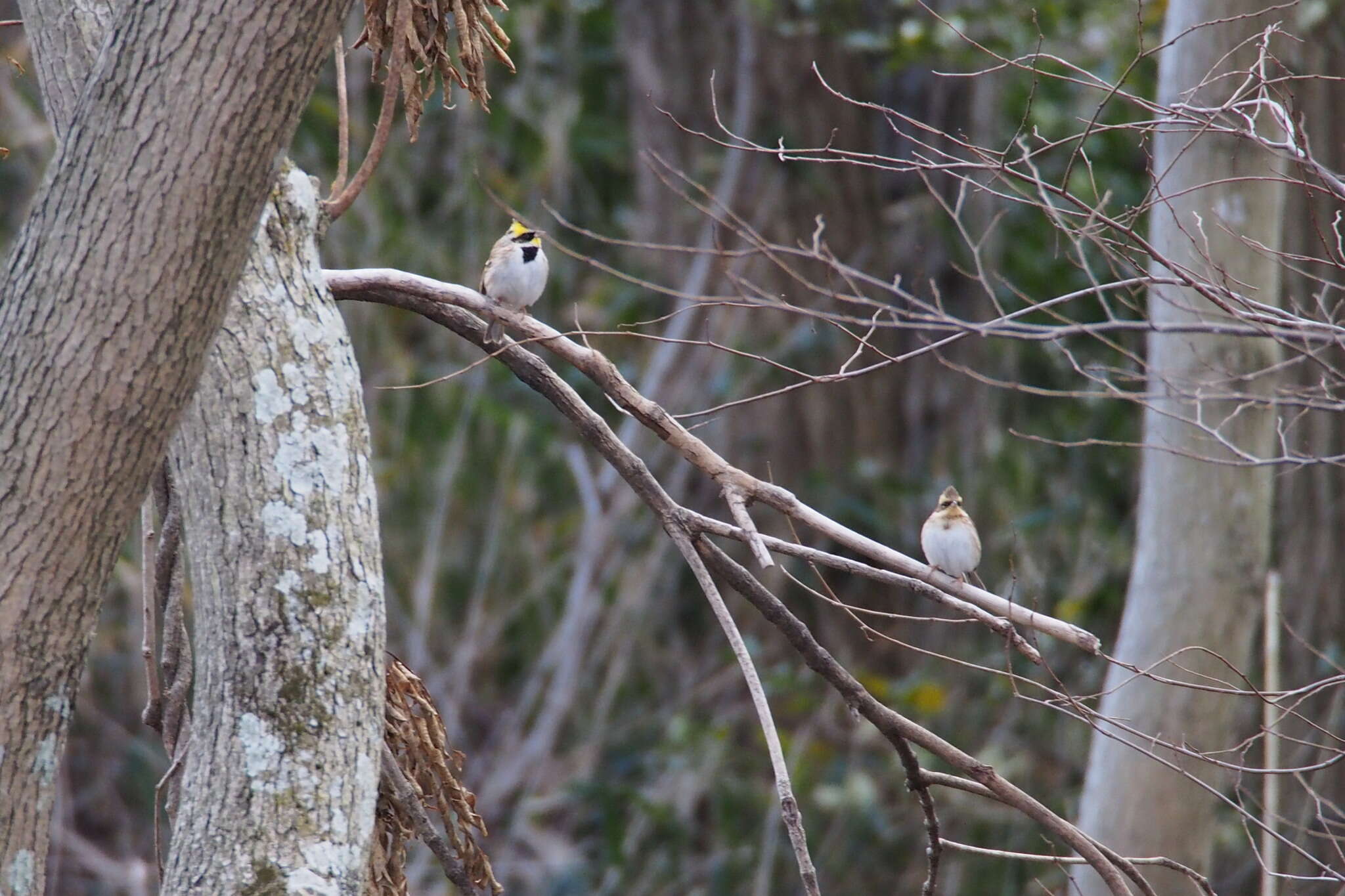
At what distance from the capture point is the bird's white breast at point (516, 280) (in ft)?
18.7

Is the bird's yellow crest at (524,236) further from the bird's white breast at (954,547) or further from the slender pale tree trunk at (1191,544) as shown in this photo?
the slender pale tree trunk at (1191,544)

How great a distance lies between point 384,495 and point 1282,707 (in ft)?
29.0

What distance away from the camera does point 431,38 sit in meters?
4.11

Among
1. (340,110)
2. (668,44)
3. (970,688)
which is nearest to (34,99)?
(668,44)

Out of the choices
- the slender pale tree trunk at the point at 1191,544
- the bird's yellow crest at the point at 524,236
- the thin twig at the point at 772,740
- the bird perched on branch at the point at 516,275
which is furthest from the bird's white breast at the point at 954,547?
the thin twig at the point at 772,740

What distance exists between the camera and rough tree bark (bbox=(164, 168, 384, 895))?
3.37 m

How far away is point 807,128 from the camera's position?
1075cm

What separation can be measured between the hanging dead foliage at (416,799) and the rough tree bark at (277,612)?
0.33 metres

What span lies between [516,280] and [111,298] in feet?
10.1

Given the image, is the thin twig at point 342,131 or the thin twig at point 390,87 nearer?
the thin twig at point 390,87

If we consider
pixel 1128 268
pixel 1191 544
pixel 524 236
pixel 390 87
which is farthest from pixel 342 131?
pixel 1191 544

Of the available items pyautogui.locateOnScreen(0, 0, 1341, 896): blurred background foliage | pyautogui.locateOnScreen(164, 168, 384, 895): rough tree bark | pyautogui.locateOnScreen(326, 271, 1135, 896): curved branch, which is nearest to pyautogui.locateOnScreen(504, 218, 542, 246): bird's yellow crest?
pyautogui.locateOnScreen(326, 271, 1135, 896): curved branch

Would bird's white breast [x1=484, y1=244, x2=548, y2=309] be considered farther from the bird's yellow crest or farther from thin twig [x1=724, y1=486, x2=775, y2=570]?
thin twig [x1=724, y1=486, x2=775, y2=570]

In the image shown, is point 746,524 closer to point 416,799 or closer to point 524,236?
point 416,799
